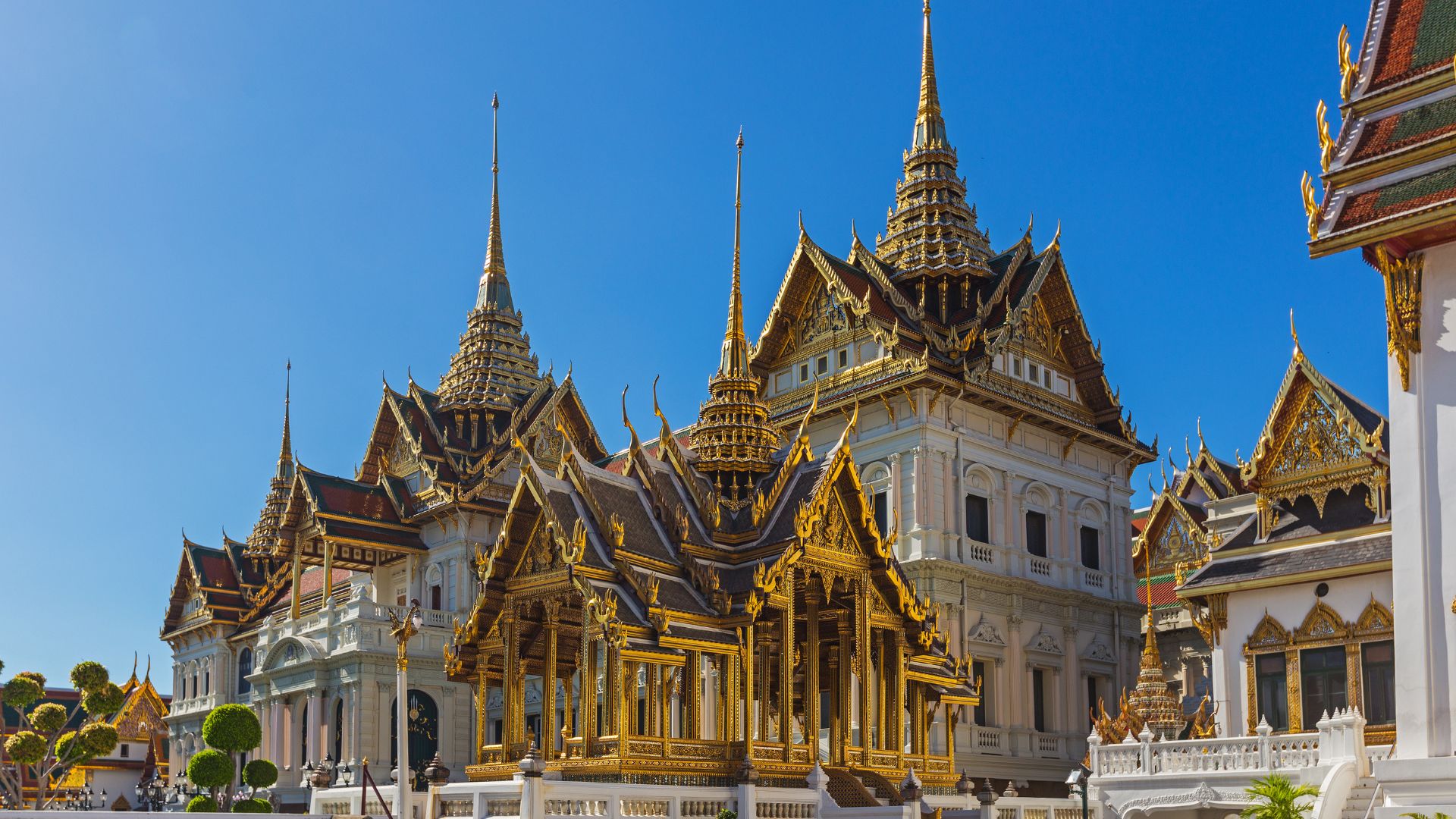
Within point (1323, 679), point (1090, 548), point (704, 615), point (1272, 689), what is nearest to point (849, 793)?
point (704, 615)

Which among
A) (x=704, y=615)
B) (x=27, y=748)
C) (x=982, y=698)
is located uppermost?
(x=704, y=615)

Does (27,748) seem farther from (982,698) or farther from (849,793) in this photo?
(849,793)

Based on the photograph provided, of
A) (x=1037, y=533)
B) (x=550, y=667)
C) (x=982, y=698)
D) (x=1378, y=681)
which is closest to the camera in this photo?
(x=550, y=667)

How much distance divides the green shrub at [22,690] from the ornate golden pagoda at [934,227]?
2192 centimetres

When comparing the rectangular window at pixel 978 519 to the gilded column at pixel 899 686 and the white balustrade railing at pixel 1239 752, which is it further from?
the gilded column at pixel 899 686

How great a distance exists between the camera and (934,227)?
38.6m

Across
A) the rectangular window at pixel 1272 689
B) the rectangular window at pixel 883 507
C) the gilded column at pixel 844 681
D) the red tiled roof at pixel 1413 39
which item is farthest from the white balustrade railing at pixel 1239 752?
the rectangular window at pixel 883 507

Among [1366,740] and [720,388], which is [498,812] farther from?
[1366,740]

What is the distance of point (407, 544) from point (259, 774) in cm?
1149

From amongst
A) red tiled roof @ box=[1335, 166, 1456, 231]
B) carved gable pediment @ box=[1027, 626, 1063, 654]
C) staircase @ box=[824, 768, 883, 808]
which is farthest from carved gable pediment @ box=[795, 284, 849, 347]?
staircase @ box=[824, 768, 883, 808]

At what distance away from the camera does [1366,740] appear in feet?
76.3

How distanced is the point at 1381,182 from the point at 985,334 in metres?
17.5

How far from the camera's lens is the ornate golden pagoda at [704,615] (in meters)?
13.9

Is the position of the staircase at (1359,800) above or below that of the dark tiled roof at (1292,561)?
below
